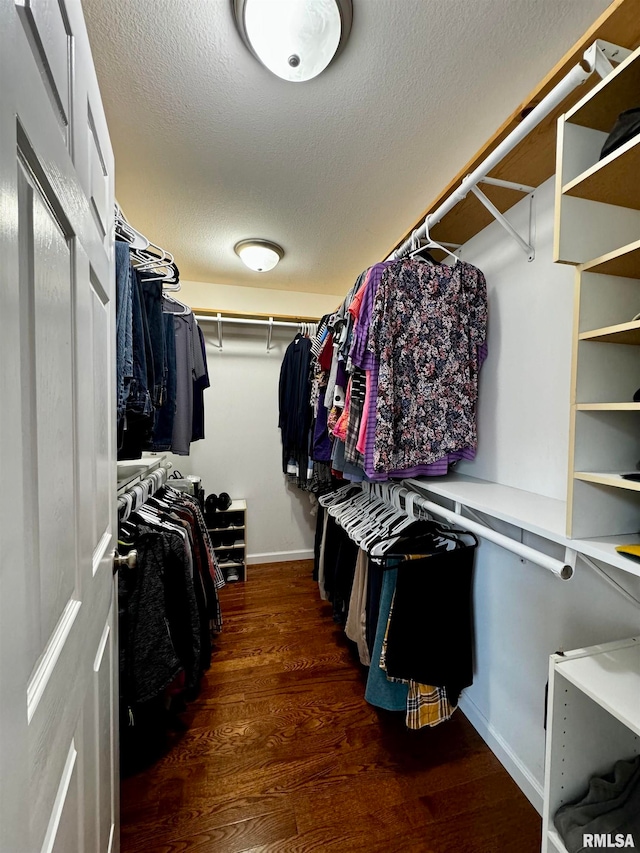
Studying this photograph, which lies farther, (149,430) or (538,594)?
(149,430)

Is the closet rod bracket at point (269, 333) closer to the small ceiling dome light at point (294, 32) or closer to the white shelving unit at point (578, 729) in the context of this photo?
the small ceiling dome light at point (294, 32)

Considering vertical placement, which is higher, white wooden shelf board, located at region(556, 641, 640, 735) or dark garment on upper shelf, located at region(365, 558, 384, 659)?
white wooden shelf board, located at region(556, 641, 640, 735)

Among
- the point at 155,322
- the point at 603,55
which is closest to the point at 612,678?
the point at 603,55

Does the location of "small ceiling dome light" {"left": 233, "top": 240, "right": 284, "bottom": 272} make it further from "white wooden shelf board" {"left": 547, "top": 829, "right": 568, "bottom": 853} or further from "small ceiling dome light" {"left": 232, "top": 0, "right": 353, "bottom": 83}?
"white wooden shelf board" {"left": 547, "top": 829, "right": 568, "bottom": 853}

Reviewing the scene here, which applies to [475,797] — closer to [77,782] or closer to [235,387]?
[77,782]

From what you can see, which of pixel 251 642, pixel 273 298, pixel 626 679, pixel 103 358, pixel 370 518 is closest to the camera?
pixel 626 679

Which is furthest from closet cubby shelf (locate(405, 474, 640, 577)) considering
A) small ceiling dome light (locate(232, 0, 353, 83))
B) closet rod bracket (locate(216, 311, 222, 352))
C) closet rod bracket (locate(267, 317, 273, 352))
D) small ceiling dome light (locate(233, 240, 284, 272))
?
closet rod bracket (locate(216, 311, 222, 352))

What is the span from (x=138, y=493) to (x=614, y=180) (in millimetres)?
1880

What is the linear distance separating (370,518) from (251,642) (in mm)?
1095

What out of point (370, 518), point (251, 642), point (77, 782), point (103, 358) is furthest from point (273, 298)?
Answer: point (77, 782)

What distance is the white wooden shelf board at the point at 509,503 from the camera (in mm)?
871

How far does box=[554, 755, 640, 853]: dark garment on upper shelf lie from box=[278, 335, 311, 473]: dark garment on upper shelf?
209cm

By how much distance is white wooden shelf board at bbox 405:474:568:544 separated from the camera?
87cm

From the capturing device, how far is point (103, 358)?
824 millimetres
